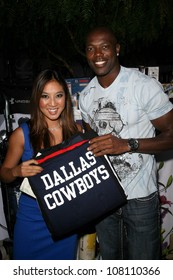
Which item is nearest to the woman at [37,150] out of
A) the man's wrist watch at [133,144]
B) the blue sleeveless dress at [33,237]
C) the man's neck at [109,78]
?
the blue sleeveless dress at [33,237]

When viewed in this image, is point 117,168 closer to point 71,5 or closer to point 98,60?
point 98,60

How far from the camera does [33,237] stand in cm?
180

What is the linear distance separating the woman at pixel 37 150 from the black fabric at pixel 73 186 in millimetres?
166

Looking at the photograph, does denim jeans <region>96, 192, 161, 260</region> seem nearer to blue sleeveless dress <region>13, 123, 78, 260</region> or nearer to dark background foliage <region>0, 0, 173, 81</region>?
blue sleeveless dress <region>13, 123, 78, 260</region>

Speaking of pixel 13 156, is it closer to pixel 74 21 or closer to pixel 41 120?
pixel 41 120

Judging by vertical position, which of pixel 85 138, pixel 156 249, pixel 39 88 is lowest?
pixel 156 249

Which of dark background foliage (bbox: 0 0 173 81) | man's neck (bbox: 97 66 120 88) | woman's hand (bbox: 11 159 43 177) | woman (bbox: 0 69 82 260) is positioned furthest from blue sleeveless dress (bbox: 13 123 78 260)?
dark background foliage (bbox: 0 0 173 81)

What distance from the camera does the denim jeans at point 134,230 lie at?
1839mm

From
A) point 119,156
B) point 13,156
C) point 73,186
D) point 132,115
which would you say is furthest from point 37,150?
point 132,115

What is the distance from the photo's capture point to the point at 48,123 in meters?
1.90

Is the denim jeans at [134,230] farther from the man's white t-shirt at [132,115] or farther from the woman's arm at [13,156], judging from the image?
the woman's arm at [13,156]

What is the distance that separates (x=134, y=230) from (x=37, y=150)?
2.56ft
